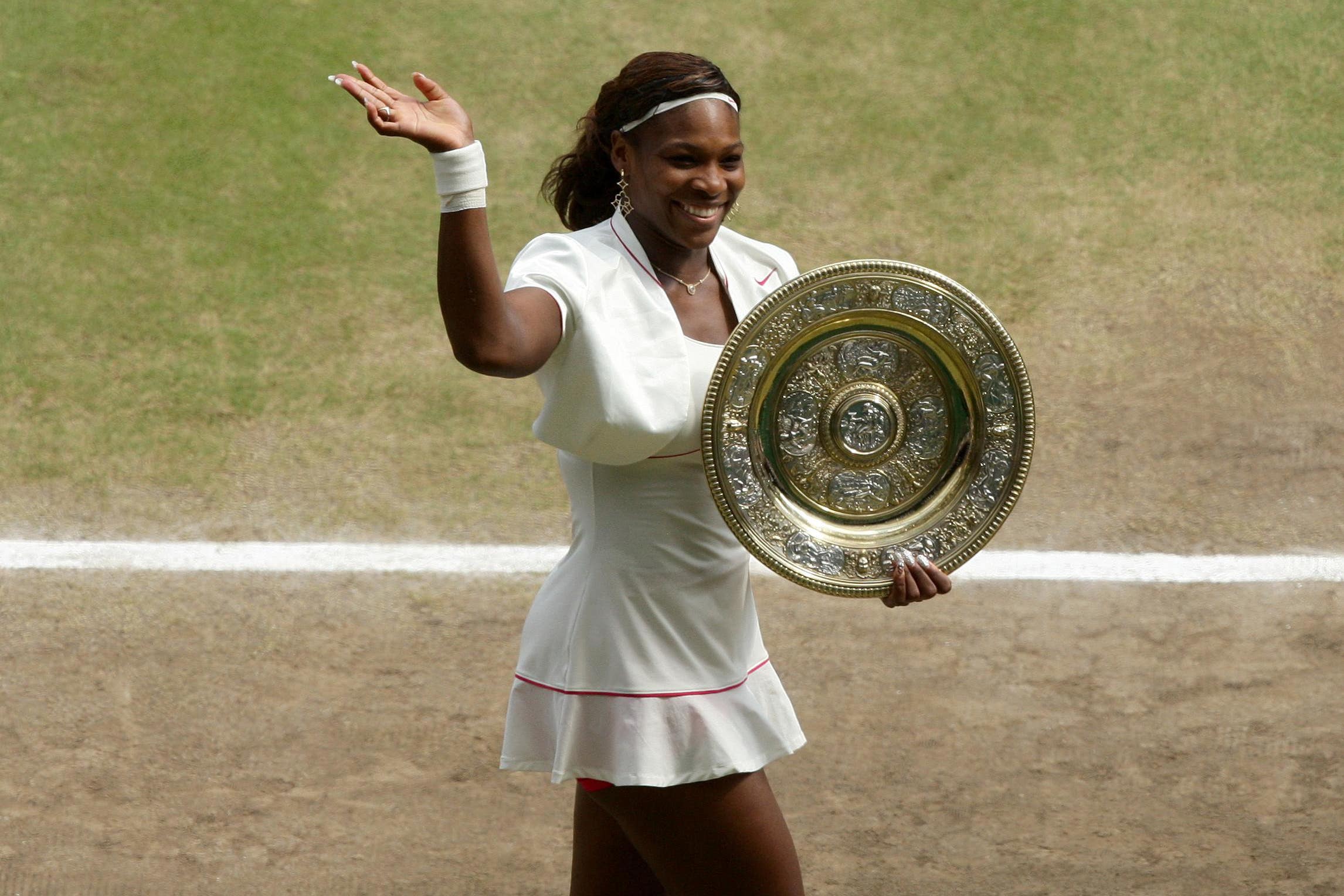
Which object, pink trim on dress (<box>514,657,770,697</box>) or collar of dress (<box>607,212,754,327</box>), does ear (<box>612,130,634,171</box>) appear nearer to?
collar of dress (<box>607,212,754,327</box>)

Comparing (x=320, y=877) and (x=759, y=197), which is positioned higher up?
(x=759, y=197)

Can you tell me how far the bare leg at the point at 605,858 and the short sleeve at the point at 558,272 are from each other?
93 centimetres

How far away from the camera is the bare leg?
2.73 m

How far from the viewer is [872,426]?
2.63 m

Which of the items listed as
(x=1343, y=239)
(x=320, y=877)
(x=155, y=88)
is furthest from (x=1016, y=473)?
(x=155, y=88)

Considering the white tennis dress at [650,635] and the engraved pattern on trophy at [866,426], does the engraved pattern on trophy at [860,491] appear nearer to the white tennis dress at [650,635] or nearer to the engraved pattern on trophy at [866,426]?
the engraved pattern on trophy at [866,426]

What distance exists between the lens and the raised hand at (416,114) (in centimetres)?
201

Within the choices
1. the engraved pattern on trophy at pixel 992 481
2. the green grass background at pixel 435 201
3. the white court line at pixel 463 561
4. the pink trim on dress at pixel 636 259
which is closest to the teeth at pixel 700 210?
the pink trim on dress at pixel 636 259

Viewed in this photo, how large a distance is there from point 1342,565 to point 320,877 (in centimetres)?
350

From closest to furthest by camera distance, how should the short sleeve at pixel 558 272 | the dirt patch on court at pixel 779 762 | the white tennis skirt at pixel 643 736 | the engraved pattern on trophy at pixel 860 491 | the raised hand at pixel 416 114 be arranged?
the raised hand at pixel 416 114 < the short sleeve at pixel 558 272 < the white tennis skirt at pixel 643 736 < the engraved pattern on trophy at pixel 860 491 < the dirt patch on court at pixel 779 762

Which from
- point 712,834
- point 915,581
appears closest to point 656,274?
point 915,581

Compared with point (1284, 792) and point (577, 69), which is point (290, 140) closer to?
point (577, 69)

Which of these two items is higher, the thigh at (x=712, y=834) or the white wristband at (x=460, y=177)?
the white wristband at (x=460, y=177)

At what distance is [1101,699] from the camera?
4.45 m
